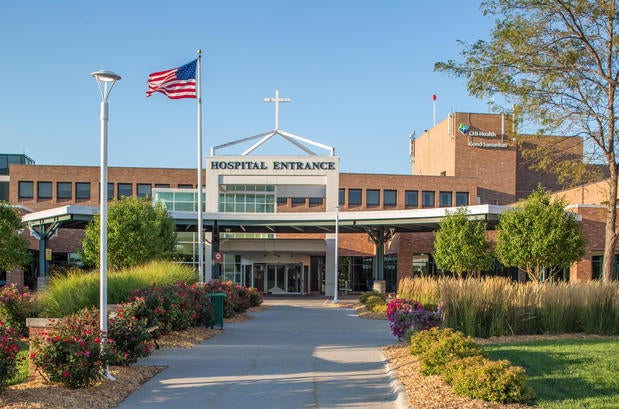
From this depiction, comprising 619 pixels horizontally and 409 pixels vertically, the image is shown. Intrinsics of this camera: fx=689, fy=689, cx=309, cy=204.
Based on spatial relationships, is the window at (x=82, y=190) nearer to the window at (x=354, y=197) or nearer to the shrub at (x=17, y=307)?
the window at (x=354, y=197)

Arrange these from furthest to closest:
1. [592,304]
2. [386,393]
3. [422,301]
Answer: [422,301]
[592,304]
[386,393]

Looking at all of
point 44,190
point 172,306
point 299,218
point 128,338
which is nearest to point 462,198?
point 299,218

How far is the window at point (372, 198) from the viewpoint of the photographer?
6025 centimetres

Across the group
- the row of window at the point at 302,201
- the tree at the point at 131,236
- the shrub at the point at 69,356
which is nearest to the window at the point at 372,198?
the row of window at the point at 302,201

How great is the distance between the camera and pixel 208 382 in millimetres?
10742

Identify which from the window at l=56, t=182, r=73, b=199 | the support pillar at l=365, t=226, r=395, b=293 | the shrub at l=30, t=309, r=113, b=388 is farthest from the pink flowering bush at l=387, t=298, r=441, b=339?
the window at l=56, t=182, r=73, b=199

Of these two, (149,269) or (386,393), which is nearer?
(386,393)

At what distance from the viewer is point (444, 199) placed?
61.2 meters

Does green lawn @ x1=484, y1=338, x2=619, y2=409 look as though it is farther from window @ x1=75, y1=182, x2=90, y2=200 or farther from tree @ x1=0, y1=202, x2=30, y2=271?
window @ x1=75, y1=182, x2=90, y2=200

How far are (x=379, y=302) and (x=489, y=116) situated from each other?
41245 millimetres

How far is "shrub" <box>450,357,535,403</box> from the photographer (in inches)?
330

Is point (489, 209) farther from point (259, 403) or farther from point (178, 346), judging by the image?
point (259, 403)

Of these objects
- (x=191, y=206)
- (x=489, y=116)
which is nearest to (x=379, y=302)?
(x=191, y=206)

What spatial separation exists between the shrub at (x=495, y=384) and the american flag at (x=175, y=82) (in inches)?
674
